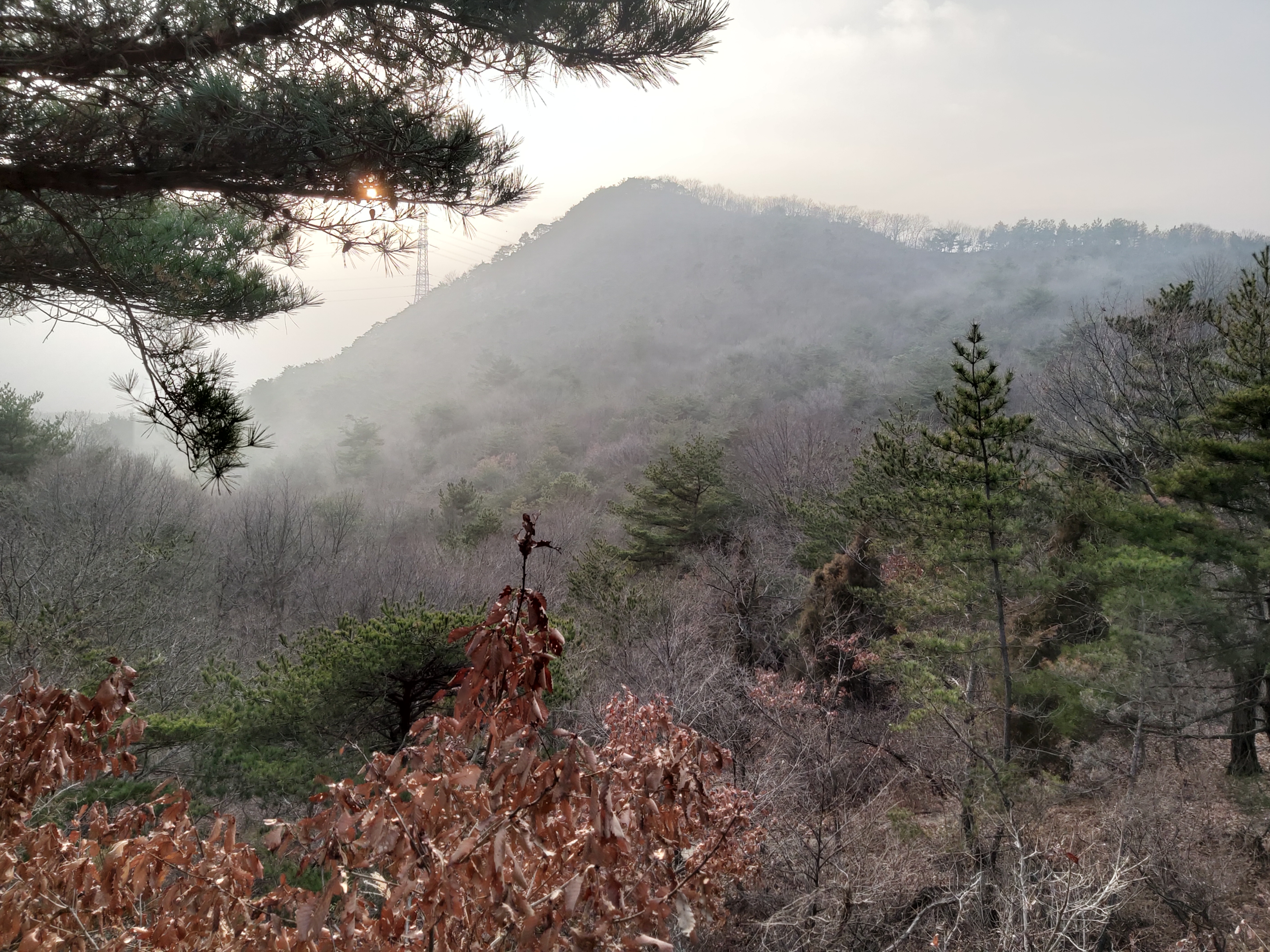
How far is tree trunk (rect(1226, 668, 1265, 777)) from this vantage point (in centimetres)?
874

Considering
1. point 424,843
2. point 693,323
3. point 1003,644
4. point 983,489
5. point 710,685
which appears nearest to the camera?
point 424,843

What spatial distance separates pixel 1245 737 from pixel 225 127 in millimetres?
13346

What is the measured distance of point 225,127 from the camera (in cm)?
325

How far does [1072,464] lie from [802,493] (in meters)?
7.36

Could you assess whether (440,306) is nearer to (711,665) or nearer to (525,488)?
(525,488)

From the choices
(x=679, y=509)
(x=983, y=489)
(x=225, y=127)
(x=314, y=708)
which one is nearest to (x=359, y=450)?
(x=679, y=509)

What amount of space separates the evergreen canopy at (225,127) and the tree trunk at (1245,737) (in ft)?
35.2

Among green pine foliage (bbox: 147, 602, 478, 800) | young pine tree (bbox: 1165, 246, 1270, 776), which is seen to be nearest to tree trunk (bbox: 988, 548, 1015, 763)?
young pine tree (bbox: 1165, 246, 1270, 776)

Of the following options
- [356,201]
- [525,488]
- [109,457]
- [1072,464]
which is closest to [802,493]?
[1072,464]

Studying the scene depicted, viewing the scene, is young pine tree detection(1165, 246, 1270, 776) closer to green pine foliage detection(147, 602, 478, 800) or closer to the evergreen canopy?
the evergreen canopy

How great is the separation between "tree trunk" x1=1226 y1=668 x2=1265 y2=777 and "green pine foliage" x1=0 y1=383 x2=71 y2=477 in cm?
2690

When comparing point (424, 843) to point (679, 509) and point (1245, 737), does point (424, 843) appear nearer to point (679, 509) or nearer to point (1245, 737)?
point (1245, 737)

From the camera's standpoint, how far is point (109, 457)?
71.3ft

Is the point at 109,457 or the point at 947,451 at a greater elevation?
the point at 947,451
